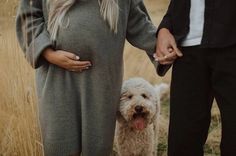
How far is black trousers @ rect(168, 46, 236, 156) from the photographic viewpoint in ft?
6.83

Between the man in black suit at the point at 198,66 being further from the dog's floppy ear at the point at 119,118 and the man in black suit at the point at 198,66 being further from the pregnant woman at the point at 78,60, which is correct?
the dog's floppy ear at the point at 119,118

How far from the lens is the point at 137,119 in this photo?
9.66 feet

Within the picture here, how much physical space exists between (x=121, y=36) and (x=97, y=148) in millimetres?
544

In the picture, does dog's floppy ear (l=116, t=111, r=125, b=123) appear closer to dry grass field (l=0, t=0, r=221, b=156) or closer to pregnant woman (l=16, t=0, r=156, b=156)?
pregnant woman (l=16, t=0, r=156, b=156)

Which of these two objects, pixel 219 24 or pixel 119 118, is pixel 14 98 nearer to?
pixel 119 118

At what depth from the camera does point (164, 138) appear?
3.81 m

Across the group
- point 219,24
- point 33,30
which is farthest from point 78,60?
point 219,24

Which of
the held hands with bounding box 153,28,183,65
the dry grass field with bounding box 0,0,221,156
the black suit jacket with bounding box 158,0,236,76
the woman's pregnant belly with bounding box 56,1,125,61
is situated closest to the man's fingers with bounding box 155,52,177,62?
the held hands with bounding box 153,28,183,65

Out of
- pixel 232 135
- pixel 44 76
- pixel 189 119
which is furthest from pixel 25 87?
pixel 232 135

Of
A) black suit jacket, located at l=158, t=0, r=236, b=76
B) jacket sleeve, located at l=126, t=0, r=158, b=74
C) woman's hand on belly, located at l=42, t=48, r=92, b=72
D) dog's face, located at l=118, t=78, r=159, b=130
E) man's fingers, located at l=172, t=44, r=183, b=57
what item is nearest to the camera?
black suit jacket, located at l=158, t=0, r=236, b=76

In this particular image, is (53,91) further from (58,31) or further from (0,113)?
(0,113)

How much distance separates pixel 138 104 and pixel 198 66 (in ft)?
2.64

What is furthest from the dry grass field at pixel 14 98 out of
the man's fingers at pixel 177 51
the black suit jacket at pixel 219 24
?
the black suit jacket at pixel 219 24

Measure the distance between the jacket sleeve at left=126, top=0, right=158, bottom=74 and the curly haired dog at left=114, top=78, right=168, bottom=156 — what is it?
0.40m
